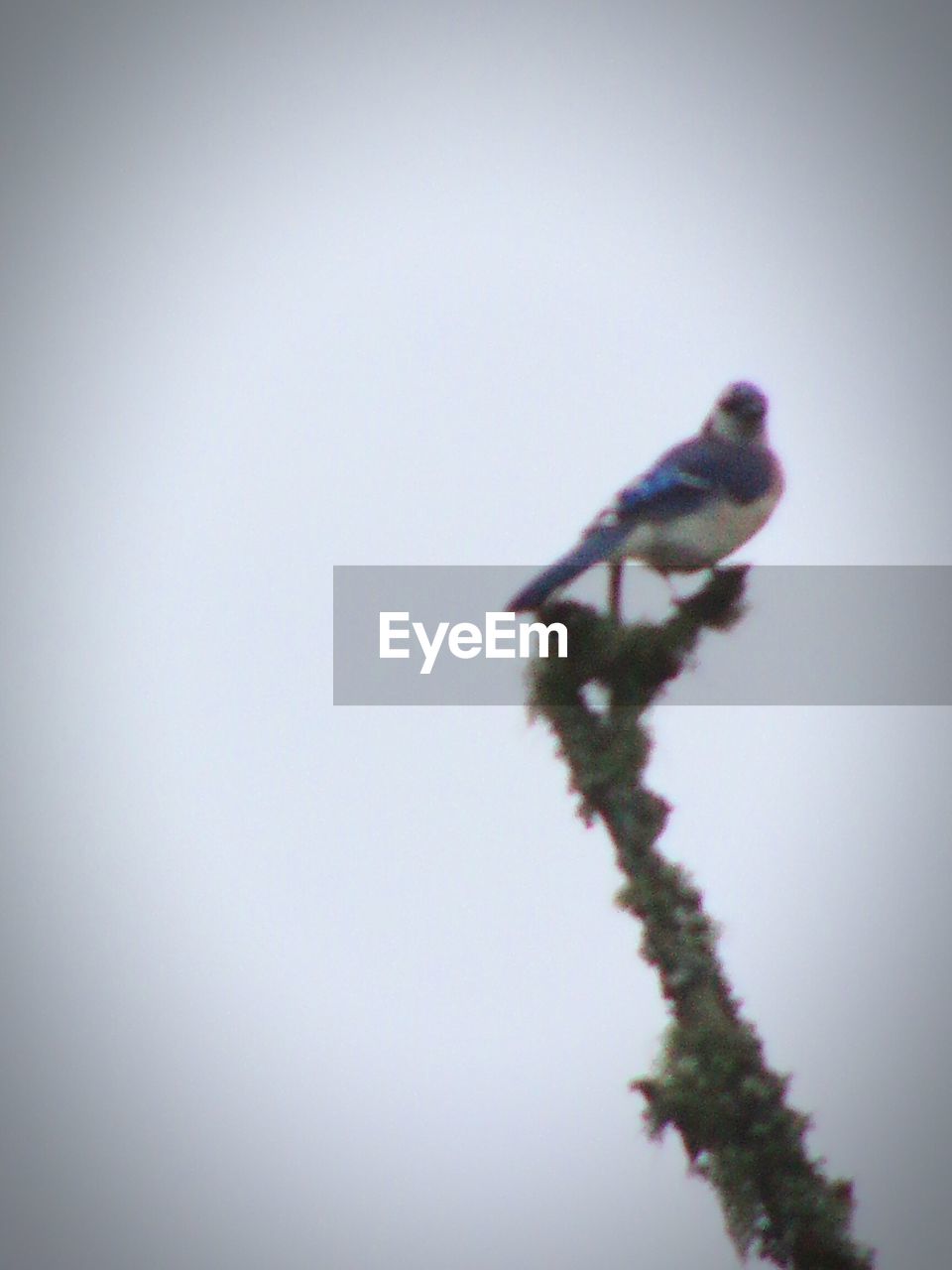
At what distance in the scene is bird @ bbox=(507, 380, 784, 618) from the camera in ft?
28.7

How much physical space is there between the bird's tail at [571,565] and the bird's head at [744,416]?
1.93 meters

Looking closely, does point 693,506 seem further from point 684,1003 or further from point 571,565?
point 684,1003

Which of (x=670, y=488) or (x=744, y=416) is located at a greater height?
(x=744, y=416)

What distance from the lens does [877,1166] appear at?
44.4 m

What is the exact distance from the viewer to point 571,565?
791 centimetres

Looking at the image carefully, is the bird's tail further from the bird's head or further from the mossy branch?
the bird's head

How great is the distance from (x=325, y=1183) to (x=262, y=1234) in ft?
35.2

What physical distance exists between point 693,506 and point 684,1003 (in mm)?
4060

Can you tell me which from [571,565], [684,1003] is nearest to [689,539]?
[571,565]

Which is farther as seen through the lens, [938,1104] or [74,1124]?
[74,1124]

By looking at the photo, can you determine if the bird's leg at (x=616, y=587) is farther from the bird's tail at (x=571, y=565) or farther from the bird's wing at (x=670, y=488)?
the bird's wing at (x=670, y=488)

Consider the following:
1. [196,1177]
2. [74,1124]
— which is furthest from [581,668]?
[74,1124]

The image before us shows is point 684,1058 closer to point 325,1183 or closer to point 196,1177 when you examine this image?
point 325,1183

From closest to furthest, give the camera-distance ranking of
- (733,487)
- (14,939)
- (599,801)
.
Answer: (599,801)
(733,487)
(14,939)
